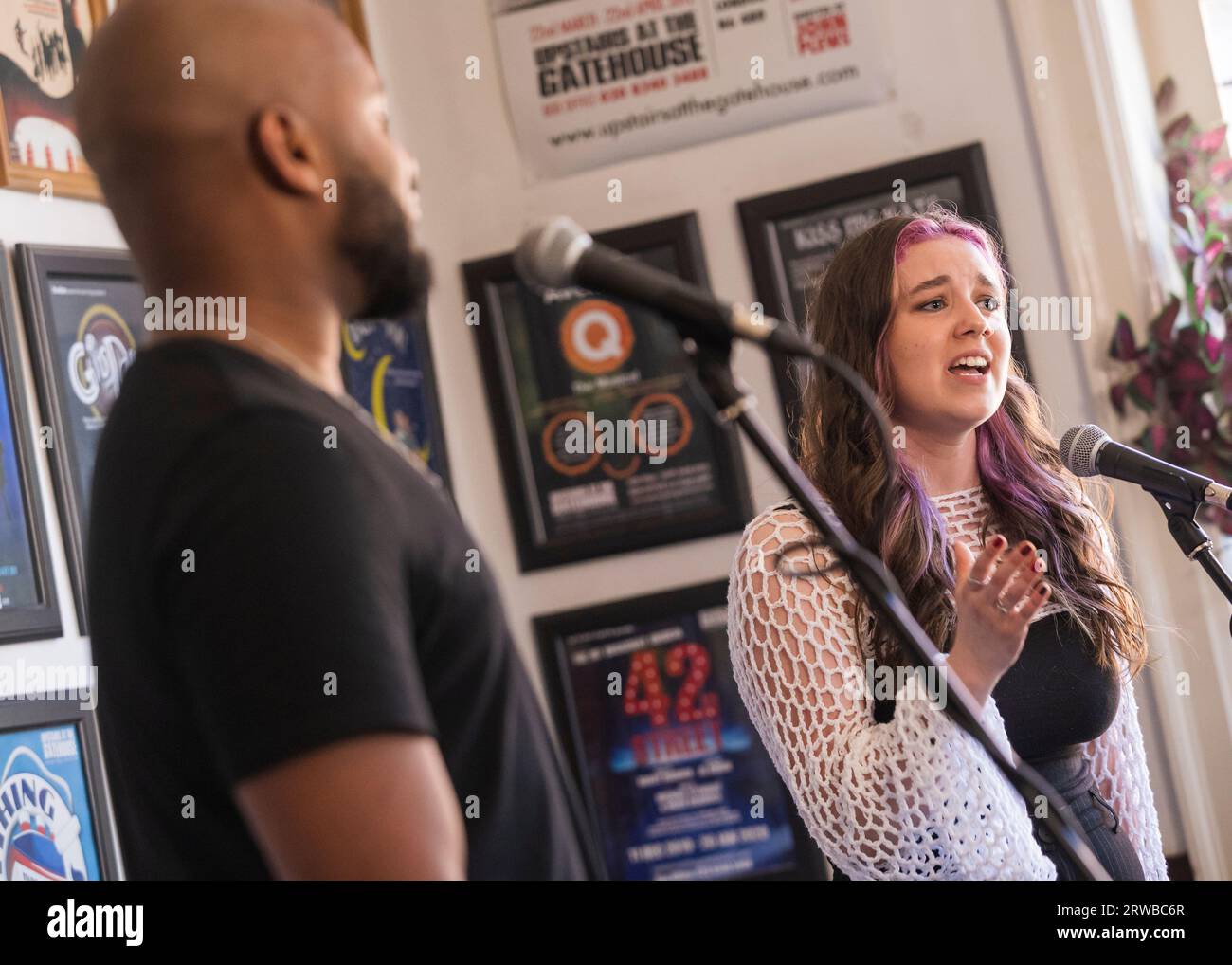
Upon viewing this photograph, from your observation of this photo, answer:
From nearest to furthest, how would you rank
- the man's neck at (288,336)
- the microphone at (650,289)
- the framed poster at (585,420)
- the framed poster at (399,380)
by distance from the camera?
the man's neck at (288,336), the microphone at (650,289), the framed poster at (399,380), the framed poster at (585,420)

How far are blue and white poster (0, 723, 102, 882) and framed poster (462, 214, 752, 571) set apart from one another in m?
1.48

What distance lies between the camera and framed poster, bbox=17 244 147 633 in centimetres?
197

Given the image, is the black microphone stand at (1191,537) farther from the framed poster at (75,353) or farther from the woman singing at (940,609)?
the framed poster at (75,353)

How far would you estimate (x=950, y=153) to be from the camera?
122 inches

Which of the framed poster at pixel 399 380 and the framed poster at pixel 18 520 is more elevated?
the framed poster at pixel 399 380

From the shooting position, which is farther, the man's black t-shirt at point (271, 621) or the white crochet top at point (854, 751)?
the white crochet top at point (854, 751)

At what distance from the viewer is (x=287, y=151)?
2.89 feet

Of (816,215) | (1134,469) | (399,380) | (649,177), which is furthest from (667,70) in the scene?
(1134,469)

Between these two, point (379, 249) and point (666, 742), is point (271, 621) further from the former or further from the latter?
point (666, 742)

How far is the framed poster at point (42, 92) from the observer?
2.01 metres

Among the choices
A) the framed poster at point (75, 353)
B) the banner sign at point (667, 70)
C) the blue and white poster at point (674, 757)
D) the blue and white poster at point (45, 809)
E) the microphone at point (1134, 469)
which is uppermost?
the banner sign at point (667, 70)

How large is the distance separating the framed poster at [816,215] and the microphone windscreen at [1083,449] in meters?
1.41

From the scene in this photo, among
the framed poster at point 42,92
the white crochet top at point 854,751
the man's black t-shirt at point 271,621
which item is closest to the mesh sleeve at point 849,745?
the white crochet top at point 854,751
